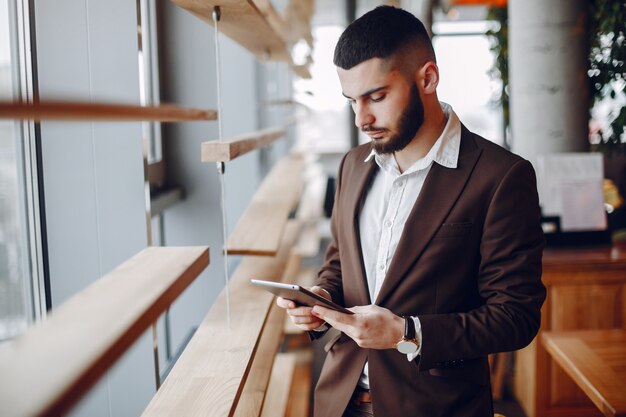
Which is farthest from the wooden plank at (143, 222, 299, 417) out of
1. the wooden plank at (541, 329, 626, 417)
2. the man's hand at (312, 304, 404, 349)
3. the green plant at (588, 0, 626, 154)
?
the green plant at (588, 0, 626, 154)

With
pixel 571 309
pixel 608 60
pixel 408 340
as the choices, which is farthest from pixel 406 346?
pixel 608 60

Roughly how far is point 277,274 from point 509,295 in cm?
119

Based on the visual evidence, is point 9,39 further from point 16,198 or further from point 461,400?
point 461,400

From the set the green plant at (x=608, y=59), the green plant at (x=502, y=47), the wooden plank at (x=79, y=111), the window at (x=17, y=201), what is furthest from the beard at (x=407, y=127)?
the green plant at (x=502, y=47)

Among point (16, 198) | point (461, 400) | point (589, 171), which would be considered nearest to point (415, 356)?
point (461, 400)

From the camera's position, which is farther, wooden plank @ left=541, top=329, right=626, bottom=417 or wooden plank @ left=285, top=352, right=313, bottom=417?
wooden plank @ left=285, top=352, right=313, bottom=417

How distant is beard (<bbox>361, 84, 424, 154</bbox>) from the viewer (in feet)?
5.62

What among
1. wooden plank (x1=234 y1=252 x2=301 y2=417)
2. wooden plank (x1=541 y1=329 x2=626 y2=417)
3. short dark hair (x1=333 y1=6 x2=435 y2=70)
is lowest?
wooden plank (x1=541 y1=329 x2=626 y2=417)

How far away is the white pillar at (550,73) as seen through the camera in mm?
3713

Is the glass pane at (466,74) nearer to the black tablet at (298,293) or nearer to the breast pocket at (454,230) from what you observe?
the breast pocket at (454,230)

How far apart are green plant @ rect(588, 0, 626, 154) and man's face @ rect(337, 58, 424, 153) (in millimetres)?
2480

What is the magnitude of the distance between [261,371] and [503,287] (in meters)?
0.92

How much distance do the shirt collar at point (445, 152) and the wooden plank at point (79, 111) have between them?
2.43 ft

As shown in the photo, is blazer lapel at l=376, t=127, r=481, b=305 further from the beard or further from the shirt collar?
the beard
